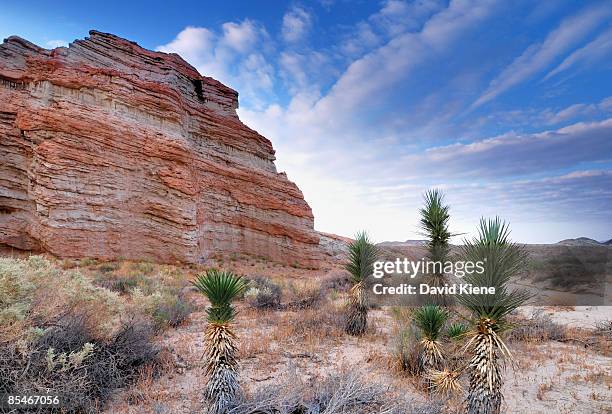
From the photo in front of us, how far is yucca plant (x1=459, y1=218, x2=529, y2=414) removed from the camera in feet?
12.2

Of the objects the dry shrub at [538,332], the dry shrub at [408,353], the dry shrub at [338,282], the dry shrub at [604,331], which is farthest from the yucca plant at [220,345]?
the dry shrub at [338,282]

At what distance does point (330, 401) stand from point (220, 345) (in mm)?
1486

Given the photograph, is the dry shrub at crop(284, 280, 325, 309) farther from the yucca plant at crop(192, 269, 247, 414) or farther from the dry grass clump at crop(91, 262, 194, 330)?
the yucca plant at crop(192, 269, 247, 414)

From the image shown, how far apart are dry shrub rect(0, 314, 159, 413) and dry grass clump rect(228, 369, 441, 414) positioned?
2.05m

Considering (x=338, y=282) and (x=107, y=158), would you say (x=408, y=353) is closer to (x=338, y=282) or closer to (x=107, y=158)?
(x=338, y=282)

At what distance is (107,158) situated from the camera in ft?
61.9

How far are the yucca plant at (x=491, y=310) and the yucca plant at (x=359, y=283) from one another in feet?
14.3

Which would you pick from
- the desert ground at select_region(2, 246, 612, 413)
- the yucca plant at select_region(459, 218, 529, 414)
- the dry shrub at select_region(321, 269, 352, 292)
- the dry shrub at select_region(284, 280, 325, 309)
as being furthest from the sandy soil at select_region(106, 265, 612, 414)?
the dry shrub at select_region(321, 269, 352, 292)

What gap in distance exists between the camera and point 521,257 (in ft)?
13.3

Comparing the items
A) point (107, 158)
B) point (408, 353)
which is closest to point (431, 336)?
point (408, 353)

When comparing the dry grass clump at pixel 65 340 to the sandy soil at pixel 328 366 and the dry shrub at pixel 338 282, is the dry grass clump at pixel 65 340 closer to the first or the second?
the sandy soil at pixel 328 366

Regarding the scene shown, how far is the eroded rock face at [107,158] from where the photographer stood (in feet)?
58.1

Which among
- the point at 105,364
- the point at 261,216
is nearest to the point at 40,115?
the point at 261,216

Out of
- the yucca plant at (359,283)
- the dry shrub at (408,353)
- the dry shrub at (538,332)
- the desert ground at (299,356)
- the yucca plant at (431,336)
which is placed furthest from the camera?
the dry shrub at (538,332)
